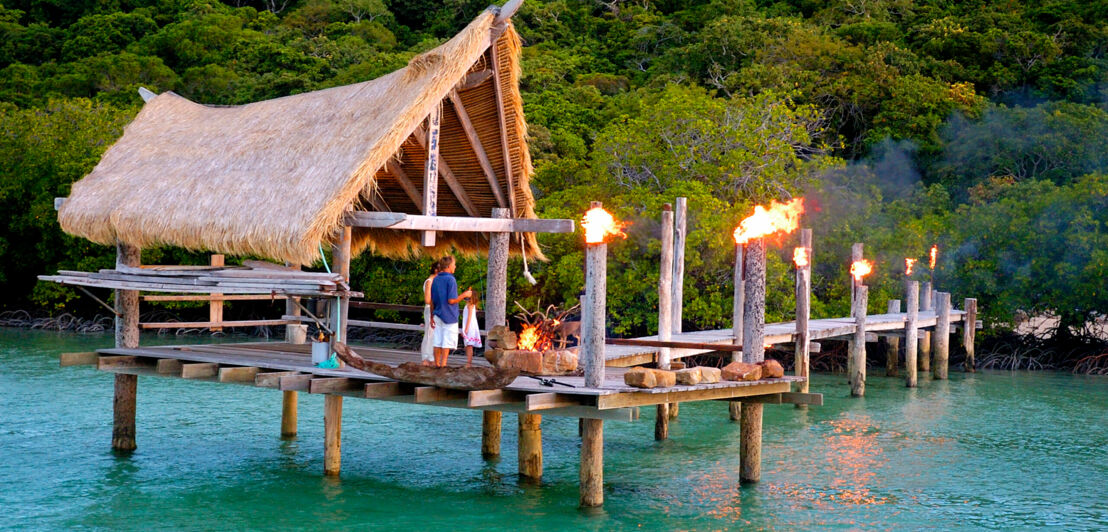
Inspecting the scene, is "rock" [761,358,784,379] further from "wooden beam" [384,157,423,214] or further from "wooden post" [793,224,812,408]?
"wooden post" [793,224,812,408]

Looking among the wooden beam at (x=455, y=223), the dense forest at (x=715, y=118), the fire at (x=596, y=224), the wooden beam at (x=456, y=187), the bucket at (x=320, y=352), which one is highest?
the dense forest at (x=715, y=118)

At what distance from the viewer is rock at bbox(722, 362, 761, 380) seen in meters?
11.1

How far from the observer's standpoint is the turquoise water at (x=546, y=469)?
10758 millimetres

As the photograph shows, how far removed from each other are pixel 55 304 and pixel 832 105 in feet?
75.7

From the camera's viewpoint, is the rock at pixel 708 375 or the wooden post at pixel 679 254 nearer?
the rock at pixel 708 375

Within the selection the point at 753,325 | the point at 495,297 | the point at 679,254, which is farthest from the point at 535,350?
the point at 679,254

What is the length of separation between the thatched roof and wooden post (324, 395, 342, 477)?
62.5 inches

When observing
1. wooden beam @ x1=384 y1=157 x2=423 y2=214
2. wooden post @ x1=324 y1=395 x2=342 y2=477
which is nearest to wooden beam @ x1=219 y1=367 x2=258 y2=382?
wooden post @ x1=324 y1=395 x2=342 y2=477

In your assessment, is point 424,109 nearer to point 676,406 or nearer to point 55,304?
point 676,406

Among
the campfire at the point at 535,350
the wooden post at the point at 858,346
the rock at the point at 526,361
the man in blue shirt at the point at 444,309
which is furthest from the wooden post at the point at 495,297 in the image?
the wooden post at the point at 858,346

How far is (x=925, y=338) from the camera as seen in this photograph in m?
24.1

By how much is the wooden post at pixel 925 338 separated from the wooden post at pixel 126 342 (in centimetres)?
1570

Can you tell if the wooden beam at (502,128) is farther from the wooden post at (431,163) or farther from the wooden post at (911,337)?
the wooden post at (911,337)

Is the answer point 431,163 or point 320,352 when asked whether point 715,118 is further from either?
point 320,352
